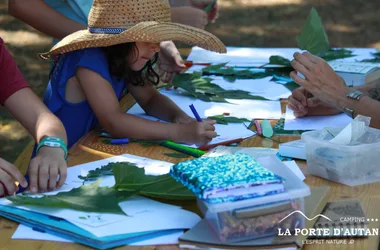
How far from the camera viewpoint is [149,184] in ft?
5.25

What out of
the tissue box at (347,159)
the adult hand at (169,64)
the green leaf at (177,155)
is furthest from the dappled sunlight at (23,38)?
the tissue box at (347,159)

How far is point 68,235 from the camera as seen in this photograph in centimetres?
144

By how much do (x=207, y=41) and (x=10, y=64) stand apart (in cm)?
61

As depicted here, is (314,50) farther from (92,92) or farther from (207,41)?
(92,92)

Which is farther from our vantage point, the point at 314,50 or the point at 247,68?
the point at 247,68

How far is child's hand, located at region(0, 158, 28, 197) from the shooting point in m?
1.69

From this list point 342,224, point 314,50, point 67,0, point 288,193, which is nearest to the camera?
point 288,193

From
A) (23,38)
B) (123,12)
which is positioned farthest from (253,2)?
(123,12)

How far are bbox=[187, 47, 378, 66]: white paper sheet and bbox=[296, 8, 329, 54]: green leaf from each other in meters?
0.48

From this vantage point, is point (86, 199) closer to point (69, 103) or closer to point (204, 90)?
point (69, 103)

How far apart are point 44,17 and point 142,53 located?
594 mm

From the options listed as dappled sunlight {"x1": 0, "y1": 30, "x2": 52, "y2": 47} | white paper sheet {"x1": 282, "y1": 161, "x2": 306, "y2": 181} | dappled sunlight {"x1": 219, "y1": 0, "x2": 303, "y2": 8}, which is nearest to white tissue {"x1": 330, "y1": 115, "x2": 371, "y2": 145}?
white paper sheet {"x1": 282, "y1": 161, "x2": 306, "y2": 181}

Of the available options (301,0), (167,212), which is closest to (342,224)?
(167,212)

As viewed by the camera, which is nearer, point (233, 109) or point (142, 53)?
point (142, 53)
